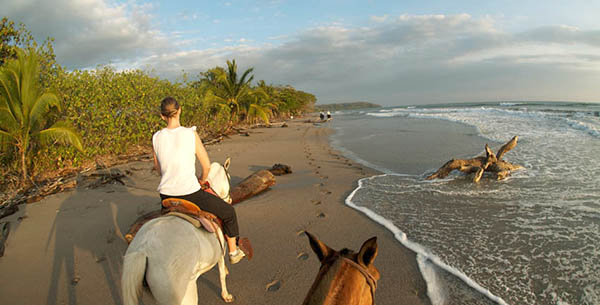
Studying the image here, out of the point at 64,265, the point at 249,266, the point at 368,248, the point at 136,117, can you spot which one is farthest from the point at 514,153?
the point at 136,117

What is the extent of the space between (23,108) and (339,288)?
836 cm

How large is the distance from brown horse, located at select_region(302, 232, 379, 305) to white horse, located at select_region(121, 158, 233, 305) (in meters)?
1.30

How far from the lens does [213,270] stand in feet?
12.0

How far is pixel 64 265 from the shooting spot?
367 cm

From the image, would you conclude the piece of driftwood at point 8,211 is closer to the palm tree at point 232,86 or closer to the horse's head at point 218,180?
the horse's head at point 218,180

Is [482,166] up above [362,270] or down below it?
below

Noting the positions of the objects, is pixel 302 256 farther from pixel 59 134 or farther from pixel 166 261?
pixel 59 134

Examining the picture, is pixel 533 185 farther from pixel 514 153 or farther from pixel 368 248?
pixel 368 248

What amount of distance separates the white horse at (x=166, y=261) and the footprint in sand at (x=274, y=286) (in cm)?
93

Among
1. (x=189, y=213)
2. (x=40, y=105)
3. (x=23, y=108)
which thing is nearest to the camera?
(x=189, y=213)

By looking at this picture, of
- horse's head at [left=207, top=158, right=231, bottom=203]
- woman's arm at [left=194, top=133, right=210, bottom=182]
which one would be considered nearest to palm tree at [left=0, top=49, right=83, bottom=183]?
horse's head at [left=207, top=158, right=231, bottom=203]

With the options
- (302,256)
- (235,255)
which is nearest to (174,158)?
(235,255)

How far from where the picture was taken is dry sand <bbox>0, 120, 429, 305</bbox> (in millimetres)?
3111

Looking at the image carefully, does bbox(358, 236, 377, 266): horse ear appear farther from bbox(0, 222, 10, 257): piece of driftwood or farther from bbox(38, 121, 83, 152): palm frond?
bbox(38, 121, 83, 152): palm frond
